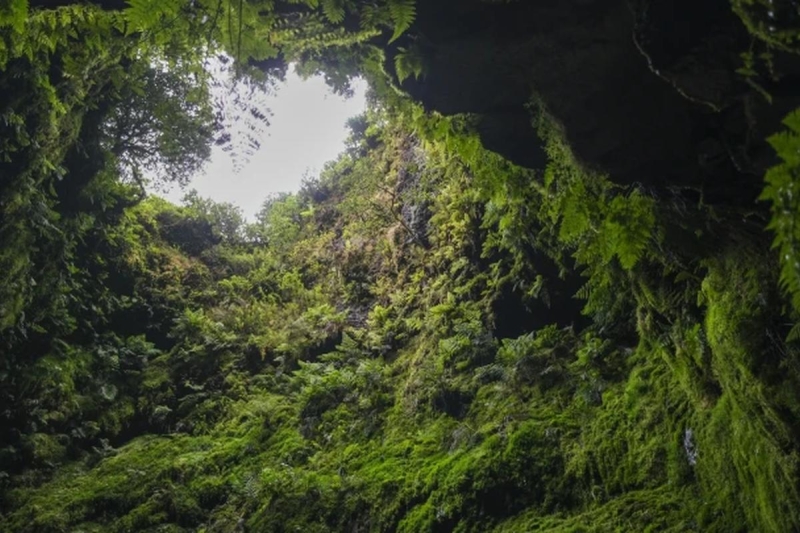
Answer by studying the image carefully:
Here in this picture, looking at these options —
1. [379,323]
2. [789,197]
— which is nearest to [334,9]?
[789,197]

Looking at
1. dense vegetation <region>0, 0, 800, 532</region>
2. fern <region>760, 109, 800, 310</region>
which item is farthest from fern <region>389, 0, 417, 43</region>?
fern <region>760, 109, 800, 310</region>

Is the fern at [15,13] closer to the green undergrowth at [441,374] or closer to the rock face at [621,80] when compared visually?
the rock face at [621,80]

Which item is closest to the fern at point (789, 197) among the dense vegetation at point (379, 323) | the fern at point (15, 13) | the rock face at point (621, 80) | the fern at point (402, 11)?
the dense vegetation at point (379, 323)

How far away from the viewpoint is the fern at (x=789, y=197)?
1.49 m

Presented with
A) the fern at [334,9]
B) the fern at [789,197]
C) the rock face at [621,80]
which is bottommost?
the fern at [789,197]

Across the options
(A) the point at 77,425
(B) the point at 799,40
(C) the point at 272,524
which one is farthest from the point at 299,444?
(B) the point at 799,40

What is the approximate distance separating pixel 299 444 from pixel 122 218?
281 inches

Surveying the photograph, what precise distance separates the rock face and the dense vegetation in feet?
0.33

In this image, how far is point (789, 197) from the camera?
4.98 ft

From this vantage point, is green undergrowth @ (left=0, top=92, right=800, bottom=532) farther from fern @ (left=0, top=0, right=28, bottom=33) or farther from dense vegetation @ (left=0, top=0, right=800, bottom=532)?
fern @ (left=0, top=0, right=28, bottom=33)

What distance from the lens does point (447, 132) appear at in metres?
4.14

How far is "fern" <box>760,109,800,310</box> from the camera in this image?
1494mm

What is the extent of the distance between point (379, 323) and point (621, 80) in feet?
21.7

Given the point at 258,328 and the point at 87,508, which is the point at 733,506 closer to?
the point at 87,508
